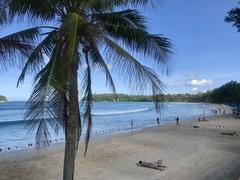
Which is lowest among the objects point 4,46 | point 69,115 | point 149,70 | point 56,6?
point 69,115

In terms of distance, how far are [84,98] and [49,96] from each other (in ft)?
6.34

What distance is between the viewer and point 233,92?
382 ft

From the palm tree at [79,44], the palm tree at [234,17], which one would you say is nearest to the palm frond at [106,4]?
the palm tree at [79,44]

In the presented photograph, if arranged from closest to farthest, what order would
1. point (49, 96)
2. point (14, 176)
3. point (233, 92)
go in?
point (49, 96), point (14, 176), point (233, 92)

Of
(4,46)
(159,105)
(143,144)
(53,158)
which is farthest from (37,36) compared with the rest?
(143,144)

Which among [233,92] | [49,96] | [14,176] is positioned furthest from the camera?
[233,92]

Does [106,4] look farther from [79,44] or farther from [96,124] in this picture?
[96,124]

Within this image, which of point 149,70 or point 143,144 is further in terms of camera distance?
point 143,144

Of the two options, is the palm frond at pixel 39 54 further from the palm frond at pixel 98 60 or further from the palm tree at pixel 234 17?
the palm tree at pixel 234 17

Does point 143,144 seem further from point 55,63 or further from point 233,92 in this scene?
point 233,92

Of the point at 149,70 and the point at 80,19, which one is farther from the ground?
the point at 80,19

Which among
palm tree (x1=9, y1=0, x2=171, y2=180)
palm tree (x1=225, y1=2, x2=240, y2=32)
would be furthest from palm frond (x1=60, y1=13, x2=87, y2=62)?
palm tree (x1=225, y1=2, x2=240, y2=32)

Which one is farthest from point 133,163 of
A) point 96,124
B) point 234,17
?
point 96,124

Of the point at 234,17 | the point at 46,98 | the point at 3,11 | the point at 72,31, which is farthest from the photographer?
the point at 234,17
